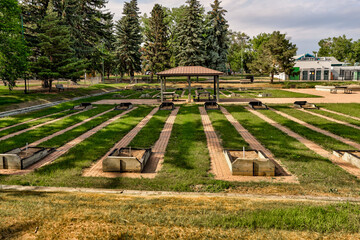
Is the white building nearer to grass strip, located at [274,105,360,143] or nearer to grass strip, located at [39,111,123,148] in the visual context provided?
grass strip, located at [274,105,360,143]

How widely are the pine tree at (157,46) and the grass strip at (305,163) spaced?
39977 mm

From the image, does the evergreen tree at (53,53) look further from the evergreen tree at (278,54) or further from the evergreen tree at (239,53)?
the evergreen tree at (239,53)

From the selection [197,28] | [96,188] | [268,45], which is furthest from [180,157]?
[197,28]

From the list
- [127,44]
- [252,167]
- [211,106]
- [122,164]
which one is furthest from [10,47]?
[127,44]

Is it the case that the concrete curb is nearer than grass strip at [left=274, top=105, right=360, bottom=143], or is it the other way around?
the concrete curb

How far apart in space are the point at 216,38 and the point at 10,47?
4198 cm

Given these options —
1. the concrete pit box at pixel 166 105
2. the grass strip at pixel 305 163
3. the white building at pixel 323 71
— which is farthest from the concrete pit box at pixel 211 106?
the white building at pixel 323 71

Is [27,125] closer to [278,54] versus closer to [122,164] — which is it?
[122,164]

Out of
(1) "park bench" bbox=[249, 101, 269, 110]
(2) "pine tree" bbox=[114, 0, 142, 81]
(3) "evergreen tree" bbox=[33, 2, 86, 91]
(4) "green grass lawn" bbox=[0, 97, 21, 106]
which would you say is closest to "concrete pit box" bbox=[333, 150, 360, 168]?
(1) "park bench" bbox=[249, 101, 269, 110]

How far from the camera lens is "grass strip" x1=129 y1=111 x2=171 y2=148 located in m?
10.1

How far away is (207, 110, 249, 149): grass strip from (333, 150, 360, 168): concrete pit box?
317 cm

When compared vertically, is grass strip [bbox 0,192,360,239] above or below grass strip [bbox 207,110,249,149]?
below

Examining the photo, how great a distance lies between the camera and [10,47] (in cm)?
1931

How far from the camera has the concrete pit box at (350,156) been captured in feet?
24.5
